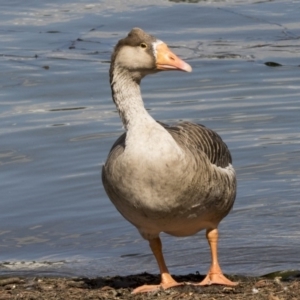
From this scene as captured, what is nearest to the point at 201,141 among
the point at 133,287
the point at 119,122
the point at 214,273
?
the point at 214,273

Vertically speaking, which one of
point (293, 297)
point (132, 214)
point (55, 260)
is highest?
point (132, 214)

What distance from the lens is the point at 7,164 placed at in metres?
11.2

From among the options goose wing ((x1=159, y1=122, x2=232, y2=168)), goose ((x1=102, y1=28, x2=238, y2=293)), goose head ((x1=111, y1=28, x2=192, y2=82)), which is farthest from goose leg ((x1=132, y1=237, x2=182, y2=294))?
goose head ((x1=111, y1=28, x2=192, y2=82))

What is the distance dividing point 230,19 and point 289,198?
7.61 m

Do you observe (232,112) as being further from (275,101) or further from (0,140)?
(0,140)

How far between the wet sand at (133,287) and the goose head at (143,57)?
62.7 inches

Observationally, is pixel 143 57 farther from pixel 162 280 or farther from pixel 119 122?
pixel 119 122

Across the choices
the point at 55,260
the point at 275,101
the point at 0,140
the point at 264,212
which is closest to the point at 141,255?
the point at 55,260

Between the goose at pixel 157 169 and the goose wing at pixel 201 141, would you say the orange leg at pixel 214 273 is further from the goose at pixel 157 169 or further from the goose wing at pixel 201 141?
the goose wing at pixel 201 141

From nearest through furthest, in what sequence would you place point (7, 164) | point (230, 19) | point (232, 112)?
point (7, 164) < point (232, 112) < point (230, 19)

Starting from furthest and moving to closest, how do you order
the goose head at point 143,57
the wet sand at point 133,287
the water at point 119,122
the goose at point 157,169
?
the water at point 119,122 → the goose head at point 143,57 → the wet sand at point 133,287 → the goose at point 157,169

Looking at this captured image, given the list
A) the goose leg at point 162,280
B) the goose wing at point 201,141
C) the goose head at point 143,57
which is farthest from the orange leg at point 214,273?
the goose head at point 143,57

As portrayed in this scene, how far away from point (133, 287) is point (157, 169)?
51.2 inches

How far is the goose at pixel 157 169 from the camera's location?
6.41 metres
